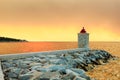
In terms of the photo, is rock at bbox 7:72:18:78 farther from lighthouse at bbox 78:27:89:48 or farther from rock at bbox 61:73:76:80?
lighthouse at bbox 78:27:89:48

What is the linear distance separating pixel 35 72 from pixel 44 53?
5.53 m

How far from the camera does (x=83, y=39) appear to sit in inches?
804

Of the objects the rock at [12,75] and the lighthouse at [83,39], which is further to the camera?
the lighthouse at [83,39]

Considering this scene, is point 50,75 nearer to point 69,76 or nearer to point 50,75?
point 50,75

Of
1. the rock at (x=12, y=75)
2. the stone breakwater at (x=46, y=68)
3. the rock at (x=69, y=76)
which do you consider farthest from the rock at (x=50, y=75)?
the rock at (x=12, y=75)

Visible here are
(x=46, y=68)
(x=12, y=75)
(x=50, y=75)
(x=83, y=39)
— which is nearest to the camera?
(x=50, y=75)

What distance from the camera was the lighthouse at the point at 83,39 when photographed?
20.4m

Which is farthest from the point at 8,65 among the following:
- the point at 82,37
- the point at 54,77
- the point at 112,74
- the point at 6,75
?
the point at 82,37

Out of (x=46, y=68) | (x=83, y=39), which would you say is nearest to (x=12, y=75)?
(x=46, y=68)

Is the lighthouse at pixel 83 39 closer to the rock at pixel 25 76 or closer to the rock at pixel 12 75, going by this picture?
the rock at pixel 12 75

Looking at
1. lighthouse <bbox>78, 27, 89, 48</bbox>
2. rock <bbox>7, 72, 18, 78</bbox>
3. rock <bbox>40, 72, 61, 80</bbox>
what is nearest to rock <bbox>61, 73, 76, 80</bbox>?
rock <bbox>40, 72, 61, 80</bbox>

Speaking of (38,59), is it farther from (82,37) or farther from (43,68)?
(82,37)

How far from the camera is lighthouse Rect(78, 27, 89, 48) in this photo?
2038cm

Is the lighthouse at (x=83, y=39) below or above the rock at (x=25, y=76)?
above
